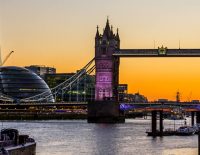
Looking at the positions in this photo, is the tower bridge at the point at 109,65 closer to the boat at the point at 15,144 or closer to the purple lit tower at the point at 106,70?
the purple lit tower at the point at 106,70

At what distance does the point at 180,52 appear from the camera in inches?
5320

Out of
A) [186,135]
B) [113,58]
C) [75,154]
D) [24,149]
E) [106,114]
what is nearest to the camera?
[24,149]

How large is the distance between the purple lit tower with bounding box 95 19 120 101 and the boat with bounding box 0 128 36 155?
9934cm

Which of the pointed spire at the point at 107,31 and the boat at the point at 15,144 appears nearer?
the boat at the point at 15,144

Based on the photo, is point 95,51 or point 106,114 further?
point 95,51

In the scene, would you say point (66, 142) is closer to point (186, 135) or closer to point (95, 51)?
point (186, 135)

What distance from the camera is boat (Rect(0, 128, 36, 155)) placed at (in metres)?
37.4

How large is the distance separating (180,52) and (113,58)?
13544 mm

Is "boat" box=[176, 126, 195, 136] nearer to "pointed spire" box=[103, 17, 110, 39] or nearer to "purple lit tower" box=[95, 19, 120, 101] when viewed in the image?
"purple lit tower" box=[95, 19, 120, 101]

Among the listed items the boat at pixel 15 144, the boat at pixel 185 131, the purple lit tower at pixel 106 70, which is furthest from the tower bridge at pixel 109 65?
the boat at pixel 15 144

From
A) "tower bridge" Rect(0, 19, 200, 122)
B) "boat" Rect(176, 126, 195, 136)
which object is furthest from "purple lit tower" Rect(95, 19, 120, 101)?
"boat" Rect(176, 126, 195, 136)

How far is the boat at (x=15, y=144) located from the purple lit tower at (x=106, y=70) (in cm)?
9934

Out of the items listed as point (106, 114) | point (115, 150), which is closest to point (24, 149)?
point (115, 150)

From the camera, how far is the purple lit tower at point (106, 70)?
5595 inches
